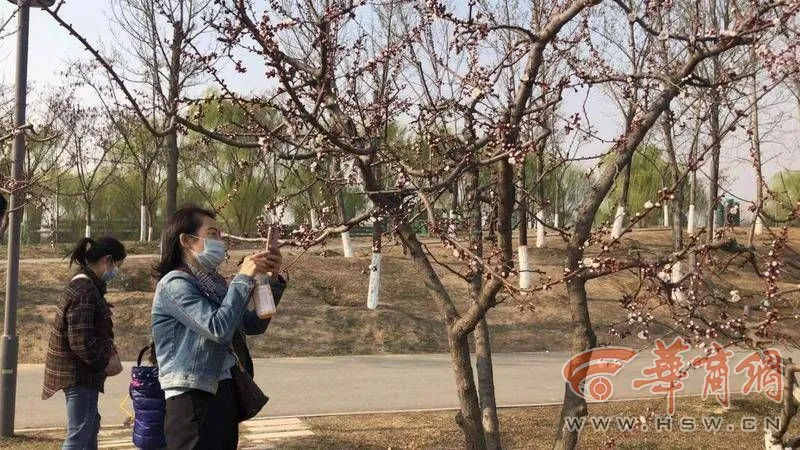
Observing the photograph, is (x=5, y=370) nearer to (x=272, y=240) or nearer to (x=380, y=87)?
(x=380, y=87)

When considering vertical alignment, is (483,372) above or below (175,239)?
below

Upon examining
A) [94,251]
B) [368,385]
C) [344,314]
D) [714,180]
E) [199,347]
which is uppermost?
[714,180]

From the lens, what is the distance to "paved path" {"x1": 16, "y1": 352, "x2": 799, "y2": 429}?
283 inches

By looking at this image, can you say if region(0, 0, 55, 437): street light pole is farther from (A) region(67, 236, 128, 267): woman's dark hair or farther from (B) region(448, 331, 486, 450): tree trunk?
(B) region(448, 331, 486, 450): tree trunk

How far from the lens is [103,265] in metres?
4.59

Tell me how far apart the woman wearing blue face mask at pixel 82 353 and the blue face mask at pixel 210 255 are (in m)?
1.71

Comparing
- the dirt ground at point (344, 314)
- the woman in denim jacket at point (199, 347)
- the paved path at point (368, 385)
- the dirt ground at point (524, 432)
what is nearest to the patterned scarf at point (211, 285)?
the woman in denim jacket at point (199, 347)

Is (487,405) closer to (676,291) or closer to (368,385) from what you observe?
(676,291)

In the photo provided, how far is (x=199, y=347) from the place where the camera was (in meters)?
2.83

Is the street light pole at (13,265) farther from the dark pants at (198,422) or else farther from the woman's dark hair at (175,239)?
the dark pants at (198,422)

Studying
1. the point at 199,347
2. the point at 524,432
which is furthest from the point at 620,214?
the point at 199,347

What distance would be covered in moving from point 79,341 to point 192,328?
73.6 inches

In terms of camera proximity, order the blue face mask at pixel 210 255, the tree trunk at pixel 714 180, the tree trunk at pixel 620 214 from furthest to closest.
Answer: the tree trunk at pixel 620 214, the tree trunk at pixel 714 180, the blue face mask at pixel 210 255

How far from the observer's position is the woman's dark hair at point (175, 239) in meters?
3.06
